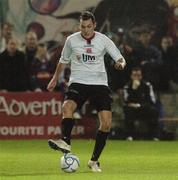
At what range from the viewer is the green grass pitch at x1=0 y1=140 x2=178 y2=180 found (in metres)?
11.3

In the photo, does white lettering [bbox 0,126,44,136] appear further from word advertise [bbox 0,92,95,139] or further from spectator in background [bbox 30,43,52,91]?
spectator in background [bbox 30,43,52,91]

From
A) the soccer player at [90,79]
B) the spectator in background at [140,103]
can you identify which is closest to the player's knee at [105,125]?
the soccer player at [90,79]

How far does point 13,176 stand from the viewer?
1125 centimetres

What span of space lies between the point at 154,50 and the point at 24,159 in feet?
27.8

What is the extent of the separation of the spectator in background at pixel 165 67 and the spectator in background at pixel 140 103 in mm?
1002

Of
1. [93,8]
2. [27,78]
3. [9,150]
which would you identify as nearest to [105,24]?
[93,8]

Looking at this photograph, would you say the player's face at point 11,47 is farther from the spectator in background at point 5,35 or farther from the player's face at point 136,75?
the player's face at point 136,75

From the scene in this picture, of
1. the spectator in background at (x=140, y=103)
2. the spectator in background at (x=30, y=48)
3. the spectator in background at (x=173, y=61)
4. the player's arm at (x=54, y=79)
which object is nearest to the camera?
the player's arm at (x=54, y=79)

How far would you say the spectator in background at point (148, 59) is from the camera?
21.0m

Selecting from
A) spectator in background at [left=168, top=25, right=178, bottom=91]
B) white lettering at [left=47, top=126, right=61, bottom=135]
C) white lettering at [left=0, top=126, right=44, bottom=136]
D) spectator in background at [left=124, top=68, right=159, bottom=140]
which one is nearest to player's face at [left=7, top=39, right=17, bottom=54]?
white lettering at [left=0, top=126, right=44, bottom=136]

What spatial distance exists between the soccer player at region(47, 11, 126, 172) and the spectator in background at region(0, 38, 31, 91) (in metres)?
8.37

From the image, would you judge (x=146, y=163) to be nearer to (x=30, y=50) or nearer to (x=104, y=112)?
(x=104, y=112)

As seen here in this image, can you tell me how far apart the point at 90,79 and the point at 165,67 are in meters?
9.25

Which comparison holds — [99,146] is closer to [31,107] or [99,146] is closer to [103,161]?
[103,161]
